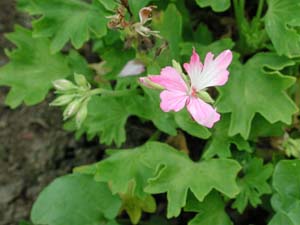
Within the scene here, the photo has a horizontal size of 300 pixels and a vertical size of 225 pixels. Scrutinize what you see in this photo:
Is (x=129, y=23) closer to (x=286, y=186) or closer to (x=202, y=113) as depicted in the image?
(x=202, y=113)

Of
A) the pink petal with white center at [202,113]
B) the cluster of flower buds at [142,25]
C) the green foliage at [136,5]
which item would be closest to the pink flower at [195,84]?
the pink petal with white center at [202,113]

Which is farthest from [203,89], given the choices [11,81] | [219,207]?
[11,81]

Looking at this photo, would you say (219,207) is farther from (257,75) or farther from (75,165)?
(75,165)

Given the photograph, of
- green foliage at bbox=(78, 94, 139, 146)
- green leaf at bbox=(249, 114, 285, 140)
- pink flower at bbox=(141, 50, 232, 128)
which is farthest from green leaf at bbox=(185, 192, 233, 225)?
pink flower at bbox=(141, 50, 232, 128)

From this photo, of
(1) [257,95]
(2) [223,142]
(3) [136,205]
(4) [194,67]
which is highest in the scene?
(4) [194,67]

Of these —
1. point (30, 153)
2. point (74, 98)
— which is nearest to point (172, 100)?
point (74, 98)

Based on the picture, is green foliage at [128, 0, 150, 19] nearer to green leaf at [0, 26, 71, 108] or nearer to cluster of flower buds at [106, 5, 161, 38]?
cluster of flower buds at [106, 5, 161, 38]
